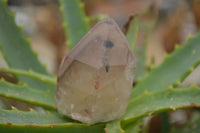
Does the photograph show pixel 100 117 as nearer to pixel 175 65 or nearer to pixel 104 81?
pixel 104 81

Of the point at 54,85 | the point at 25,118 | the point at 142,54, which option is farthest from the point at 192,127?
the point at 25,118

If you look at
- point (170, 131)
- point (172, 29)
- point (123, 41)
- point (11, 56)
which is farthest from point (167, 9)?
point (123, 41)

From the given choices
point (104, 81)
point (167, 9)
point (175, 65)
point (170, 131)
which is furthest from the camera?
point (167, 9)

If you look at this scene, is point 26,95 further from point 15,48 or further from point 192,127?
point 192,127

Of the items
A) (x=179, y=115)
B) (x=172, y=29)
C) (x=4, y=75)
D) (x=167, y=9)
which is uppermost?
(x=167, y=9)

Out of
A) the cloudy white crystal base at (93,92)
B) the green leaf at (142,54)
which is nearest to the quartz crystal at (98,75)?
the cloudy white crystal base at (93,92)

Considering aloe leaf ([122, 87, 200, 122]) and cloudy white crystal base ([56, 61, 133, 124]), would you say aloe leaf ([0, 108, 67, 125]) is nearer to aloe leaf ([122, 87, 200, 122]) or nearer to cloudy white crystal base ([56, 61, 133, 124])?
cloudy white crystal base ([56, 61, 133, 124])
